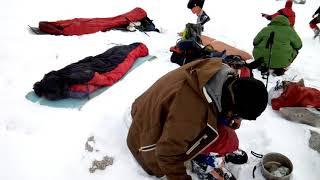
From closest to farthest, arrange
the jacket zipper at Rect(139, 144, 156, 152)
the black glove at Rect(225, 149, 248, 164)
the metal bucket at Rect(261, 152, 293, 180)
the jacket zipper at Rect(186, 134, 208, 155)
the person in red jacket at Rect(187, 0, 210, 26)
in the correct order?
the jacket zipper at Rect(186, 134, 208, 155), the jacket zipper at Rect(139, 144, 156, 152), the metal bucket at Rect(261, 152, 293, 180), the black glove at Rect(225, 149, 248, 164), the person in red jacket at Rect(187, 0, 210, 26)

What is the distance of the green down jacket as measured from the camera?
4.96 m

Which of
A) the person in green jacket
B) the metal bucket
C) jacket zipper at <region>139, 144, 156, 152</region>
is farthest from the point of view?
the person in green jacket

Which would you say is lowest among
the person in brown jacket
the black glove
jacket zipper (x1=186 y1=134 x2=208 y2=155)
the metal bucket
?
the black glove

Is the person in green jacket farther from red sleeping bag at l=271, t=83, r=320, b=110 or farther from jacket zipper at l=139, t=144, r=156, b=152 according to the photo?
jacket zipper at l=139, t=144, r=156, b=152

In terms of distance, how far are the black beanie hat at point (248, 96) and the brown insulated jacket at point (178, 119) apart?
19cm

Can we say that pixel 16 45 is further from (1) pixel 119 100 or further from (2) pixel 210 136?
(2) pixel 210 136

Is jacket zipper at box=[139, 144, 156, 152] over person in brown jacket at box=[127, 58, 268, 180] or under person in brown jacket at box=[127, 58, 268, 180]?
under

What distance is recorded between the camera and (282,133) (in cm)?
351

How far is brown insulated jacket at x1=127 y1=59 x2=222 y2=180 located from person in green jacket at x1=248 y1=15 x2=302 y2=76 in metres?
2.77

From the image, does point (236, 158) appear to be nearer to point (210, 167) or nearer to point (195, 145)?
point (210, 167)

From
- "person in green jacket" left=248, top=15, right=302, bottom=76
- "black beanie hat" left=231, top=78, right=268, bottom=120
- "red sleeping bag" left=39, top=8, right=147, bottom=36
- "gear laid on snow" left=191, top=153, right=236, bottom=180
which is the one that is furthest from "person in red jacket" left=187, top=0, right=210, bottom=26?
"black beanie hat" left=231, top=78, right=268, bottom=120

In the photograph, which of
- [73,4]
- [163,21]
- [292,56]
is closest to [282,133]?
[292,56]

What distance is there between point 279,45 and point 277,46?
30 millimetres

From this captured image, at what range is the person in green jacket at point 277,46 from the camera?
4.96m
